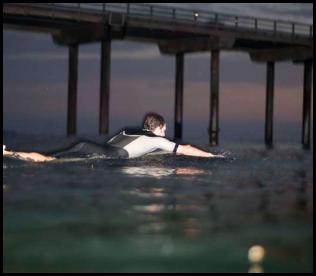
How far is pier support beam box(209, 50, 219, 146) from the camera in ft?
110

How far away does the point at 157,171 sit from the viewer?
12.4m

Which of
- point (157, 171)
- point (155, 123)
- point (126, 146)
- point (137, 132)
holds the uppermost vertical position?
point (155, 123)

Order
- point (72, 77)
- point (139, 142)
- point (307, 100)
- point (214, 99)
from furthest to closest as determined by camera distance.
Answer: point (307, 100) → point (72, 77) → point (214, 99) → point (139, 142)

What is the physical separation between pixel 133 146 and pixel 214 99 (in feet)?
66.4

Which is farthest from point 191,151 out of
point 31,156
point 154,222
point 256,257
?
point 256,257

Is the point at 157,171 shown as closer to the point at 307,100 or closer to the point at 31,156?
the point at 31,156

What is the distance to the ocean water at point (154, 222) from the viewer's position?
4.88 meters

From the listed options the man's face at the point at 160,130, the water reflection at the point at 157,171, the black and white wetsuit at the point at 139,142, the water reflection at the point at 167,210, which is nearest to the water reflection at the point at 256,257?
the water reflection at the point at 167,210

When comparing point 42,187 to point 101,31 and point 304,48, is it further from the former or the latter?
point 304,48

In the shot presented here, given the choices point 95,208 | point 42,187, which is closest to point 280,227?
point 95,208

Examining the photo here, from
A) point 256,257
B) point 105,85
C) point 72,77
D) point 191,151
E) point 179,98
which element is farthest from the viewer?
point 179,98

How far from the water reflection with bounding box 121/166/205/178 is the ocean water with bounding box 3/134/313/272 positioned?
0.43 ft

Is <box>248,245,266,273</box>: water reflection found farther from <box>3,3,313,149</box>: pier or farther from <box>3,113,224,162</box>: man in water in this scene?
<box>3,3,313,149</box>: pier

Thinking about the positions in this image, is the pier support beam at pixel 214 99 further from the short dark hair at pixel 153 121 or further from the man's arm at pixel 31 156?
the man's arm at pixel 31 156
